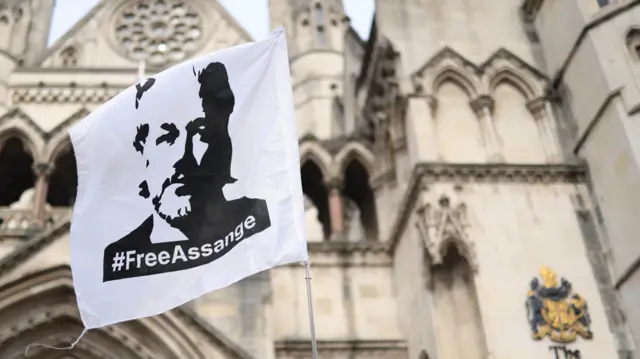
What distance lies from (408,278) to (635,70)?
15.4 feet

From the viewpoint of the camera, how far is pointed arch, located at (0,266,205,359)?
35.7ft

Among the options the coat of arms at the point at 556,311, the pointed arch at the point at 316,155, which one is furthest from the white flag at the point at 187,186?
the pointed arch at the point at 316,155

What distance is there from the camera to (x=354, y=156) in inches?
595

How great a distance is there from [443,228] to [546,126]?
3.12 m

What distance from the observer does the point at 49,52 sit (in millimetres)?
25484

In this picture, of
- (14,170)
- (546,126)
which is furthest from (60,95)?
(546,126)

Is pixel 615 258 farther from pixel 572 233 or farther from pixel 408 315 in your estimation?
pixel 408 315

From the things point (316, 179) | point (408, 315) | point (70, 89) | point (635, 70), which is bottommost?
point (408, 315)

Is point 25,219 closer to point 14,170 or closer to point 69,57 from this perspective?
point 14,170

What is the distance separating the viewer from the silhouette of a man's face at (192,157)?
798cm

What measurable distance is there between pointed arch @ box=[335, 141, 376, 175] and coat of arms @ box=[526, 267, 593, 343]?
5062mm

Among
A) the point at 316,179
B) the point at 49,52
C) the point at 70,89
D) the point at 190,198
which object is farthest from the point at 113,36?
the point at 190,198

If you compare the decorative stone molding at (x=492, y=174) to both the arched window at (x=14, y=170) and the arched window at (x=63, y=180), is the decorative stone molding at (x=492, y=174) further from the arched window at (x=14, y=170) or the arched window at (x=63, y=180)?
the arched window at (x=14, y=170)

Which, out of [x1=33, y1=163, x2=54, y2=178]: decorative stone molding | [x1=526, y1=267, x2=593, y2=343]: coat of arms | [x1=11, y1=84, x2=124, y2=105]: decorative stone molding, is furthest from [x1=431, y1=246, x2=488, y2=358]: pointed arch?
[x1=11, y1=84, x2=124, y2=105]: decorative stone molding
